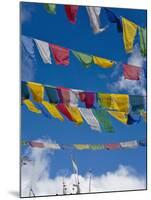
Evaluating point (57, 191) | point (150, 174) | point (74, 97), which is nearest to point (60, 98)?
point (74, 97)

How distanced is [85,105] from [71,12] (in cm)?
78

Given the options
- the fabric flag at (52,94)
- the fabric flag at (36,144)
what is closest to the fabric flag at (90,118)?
the fabric flag at (52,94)

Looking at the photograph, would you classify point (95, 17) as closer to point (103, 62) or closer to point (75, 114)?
point (103, 62)

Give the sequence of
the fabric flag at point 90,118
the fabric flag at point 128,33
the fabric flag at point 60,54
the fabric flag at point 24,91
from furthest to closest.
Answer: the fabric flag at point 128,33
the fabric flag at point 90,118
the fabric flag at point 60,54
the fabric flag at point 24,91

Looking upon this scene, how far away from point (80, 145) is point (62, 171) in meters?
0.26

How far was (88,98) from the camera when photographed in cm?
480

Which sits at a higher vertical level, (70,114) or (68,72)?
(68,72)

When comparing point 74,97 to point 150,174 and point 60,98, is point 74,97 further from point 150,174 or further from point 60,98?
point 150,174

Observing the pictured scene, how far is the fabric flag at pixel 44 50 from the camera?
183 inches

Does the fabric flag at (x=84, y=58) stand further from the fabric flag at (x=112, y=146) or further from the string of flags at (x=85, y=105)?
the fabric flag at (x=112, y=146)

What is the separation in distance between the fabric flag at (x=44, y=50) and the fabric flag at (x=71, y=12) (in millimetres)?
301

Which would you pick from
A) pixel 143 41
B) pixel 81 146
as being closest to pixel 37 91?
pixel 81 146

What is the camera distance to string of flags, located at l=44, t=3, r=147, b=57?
15.6ft

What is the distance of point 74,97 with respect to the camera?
4762mm
